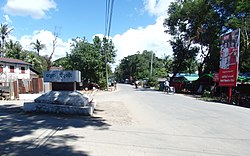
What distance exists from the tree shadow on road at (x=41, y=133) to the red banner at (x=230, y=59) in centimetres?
1399

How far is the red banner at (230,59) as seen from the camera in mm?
20011

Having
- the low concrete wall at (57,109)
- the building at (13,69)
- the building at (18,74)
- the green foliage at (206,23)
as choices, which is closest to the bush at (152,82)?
the green foliage at (206,23)

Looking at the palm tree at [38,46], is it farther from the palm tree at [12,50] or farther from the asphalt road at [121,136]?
the asphalt road at [121,136]

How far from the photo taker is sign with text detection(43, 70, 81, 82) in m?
13.1

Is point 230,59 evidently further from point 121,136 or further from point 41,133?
point 41,133

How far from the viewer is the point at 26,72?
4756cm

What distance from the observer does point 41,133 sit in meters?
8.00

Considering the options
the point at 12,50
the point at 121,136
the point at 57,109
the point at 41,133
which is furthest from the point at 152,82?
the point at 41,133

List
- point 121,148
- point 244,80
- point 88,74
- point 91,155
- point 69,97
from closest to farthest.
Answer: point 91,155 < point 121,148 < point 69,97 < point 244,80 < point 88,74

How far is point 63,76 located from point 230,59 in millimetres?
14662

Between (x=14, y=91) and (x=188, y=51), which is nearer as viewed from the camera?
(x=14, y=91)

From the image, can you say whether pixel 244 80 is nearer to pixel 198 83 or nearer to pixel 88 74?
pixel 198 83

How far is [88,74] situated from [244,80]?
76.7ft

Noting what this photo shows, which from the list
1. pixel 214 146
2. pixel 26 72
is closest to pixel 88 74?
pixel 26 72
